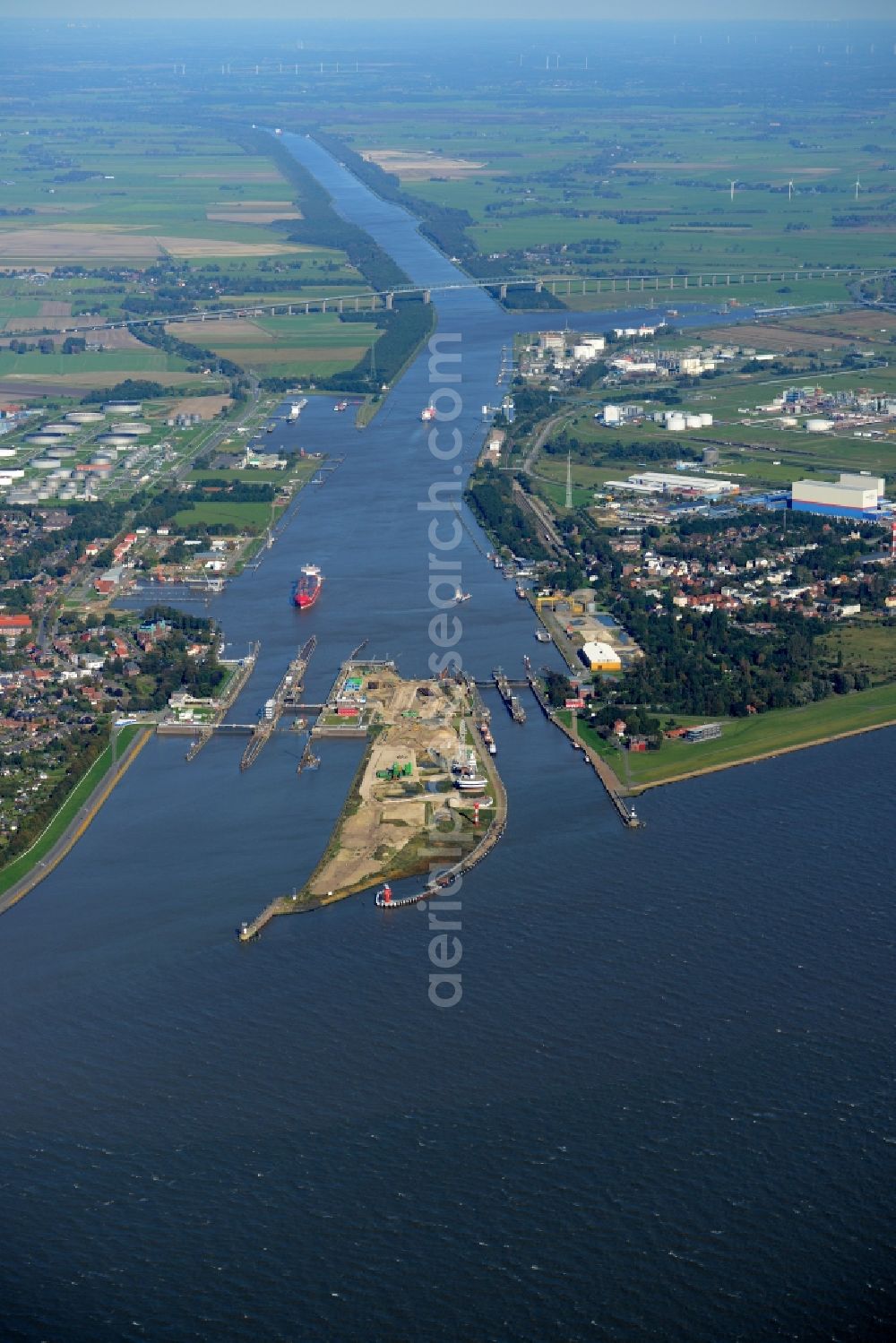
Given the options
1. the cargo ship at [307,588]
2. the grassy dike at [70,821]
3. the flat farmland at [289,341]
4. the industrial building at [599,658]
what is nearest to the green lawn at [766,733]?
the industrial building at [599,658]

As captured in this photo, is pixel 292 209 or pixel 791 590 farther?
pixel 292 209

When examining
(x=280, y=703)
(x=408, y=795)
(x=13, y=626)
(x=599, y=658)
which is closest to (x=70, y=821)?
(x=408, y=795)

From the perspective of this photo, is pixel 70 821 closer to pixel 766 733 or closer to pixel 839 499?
pixel 766 733

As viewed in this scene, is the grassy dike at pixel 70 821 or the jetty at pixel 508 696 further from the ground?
the jetty at pixel 508 696

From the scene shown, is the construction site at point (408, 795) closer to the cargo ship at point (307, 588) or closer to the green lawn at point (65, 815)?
the green lawn at point (65, 815)

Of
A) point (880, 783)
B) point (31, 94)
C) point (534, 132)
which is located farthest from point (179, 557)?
point (31, 94)

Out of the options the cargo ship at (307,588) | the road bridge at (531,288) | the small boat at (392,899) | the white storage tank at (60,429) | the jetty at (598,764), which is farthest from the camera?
the road bridge at (531,288)

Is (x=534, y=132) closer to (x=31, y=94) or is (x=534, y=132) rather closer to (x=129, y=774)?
(x=31, y=94)
